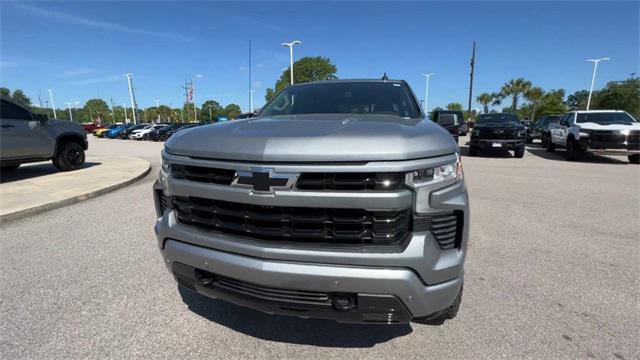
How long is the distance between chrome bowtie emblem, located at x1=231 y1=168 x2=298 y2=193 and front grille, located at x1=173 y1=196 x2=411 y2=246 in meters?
0.11

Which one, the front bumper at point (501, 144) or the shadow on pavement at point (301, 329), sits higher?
the front bumper at point (501, 144)

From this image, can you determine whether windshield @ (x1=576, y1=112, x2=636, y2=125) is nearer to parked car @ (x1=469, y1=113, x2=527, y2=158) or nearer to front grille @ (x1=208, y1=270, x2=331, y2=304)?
parked car @ (x1=469, y1=113, x2=527, y2=158)

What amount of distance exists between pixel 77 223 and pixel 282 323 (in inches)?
156

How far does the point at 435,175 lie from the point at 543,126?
20.8m

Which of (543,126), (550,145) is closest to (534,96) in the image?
(543,126)

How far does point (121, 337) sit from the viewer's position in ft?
7.84

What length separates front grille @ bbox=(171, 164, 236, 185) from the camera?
1943mm

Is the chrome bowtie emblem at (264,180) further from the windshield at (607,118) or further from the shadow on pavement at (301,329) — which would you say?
the windshield at (607,118)

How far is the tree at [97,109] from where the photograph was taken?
121 metres

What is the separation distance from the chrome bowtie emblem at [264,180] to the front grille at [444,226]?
0.67 m

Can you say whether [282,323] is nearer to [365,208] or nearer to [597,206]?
[365,208]

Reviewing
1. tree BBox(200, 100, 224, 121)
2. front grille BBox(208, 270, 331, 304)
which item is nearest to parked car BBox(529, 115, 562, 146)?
front grille BBox(208, 270, 331, 304)

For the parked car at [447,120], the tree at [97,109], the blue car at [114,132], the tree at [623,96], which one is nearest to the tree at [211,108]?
the tree at [97,109]

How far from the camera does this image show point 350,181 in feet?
5.77
